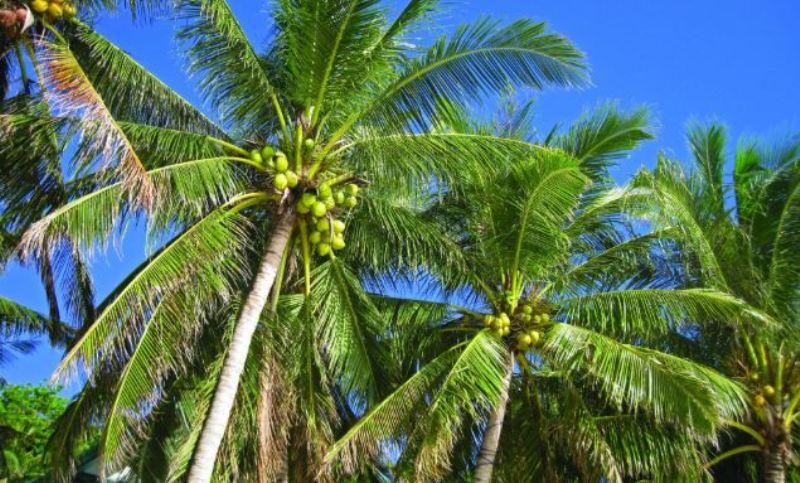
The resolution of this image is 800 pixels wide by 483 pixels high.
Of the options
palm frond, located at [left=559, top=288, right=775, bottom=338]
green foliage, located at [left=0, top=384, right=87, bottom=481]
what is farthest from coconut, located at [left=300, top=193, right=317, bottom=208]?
green foliage, located at [left=0, top=384, right=87, bottom=481]

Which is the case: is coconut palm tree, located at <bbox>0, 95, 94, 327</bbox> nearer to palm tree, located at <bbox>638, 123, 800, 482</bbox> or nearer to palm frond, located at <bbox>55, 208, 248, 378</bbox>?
palm frond, located at <bbox>55, 208, 248, 378</bbox>

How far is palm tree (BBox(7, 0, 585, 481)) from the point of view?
9.18 metres

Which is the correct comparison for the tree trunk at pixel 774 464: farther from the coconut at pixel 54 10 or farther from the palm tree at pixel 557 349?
the coconut at pixel 54 10

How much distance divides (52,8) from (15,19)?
19.1 inches

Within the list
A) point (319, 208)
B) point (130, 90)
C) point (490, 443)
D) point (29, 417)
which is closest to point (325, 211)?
point (319, 208)

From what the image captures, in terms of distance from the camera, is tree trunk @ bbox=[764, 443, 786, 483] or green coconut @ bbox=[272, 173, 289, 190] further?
tree trunk @ bbox=[764, 443, 786, 483]

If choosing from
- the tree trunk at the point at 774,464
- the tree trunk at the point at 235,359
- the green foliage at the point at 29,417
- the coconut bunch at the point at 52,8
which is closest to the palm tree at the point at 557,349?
the tree trunk at the point at 774,464

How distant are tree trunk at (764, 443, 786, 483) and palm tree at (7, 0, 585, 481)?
510cm

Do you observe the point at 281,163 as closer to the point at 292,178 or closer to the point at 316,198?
the point at 292,178

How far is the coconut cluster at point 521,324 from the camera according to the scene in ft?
37.8

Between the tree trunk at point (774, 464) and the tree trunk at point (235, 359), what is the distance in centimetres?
668

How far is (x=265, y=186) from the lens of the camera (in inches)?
410

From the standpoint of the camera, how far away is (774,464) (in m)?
12.1

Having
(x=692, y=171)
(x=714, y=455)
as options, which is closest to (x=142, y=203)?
(x=692, y=171)
